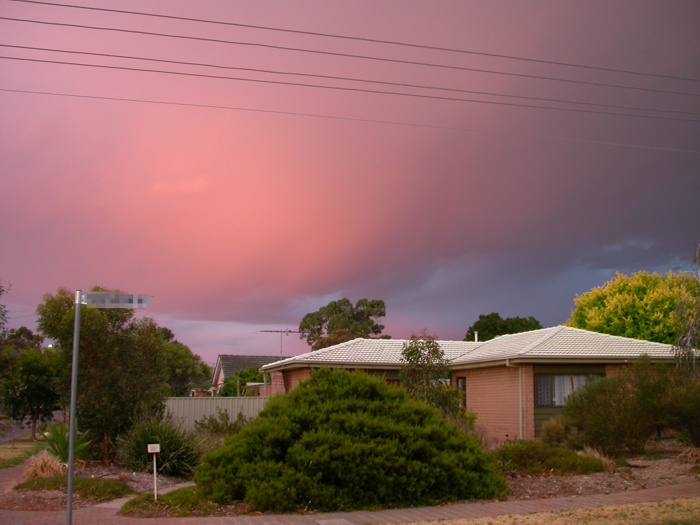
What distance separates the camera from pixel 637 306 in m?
43.2

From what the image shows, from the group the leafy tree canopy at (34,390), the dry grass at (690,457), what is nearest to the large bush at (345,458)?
the dry grass at (690,457)

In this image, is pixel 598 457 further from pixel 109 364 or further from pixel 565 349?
pixel 109 364

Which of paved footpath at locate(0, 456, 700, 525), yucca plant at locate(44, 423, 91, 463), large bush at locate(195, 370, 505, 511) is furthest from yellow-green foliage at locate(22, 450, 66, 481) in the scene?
large bush at locate(195, 370, 505, 511)

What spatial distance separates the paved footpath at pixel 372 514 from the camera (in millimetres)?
10953

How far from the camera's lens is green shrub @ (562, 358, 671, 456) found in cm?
1792

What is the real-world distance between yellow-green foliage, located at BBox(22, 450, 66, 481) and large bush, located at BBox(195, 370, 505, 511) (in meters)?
4.33

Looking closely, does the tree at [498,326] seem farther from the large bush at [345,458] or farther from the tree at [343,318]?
the large bush at [345,458]

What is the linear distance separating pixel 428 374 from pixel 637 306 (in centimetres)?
2758

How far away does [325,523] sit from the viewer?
10.8 m

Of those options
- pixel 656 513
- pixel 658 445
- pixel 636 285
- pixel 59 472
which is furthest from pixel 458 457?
pixel 636 285

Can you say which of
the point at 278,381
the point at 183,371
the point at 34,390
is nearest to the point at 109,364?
the point at 278,381

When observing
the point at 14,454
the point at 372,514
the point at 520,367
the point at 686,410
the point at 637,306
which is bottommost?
the point at 14,454

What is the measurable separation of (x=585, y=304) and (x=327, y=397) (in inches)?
1428

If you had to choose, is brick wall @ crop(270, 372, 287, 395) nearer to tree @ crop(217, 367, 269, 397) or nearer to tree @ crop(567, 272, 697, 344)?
tree @ crop(217, 367, 269, 397)
